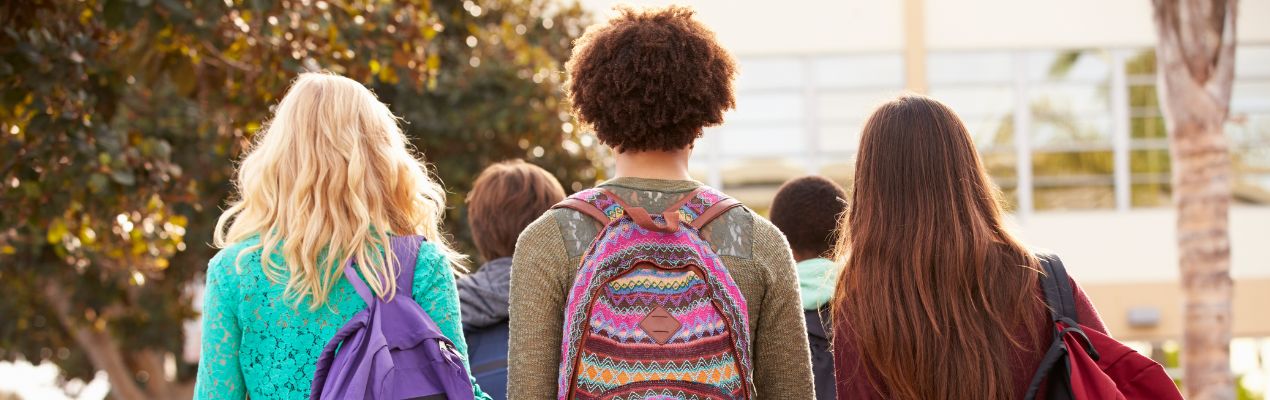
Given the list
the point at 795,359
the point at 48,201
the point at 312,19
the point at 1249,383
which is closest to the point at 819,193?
the point at 795,359

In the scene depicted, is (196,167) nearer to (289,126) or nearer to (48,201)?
(48,201)

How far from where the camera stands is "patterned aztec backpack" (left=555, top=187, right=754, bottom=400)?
2.70m

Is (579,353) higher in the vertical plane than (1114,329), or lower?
Result: higher

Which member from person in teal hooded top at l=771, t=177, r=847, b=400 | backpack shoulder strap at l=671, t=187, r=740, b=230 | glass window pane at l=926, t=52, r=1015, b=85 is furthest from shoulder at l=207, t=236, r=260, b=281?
glass window pane at l=926, t=52, r=1015, b=85

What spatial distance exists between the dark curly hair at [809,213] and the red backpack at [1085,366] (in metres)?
1.45

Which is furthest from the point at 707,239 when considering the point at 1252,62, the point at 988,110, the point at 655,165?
the point at 1252,62

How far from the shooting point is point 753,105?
1619 centimetres

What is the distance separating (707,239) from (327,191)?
974 millimetres

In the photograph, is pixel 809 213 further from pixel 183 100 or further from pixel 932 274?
pixel 183 100

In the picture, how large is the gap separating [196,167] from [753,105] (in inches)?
284

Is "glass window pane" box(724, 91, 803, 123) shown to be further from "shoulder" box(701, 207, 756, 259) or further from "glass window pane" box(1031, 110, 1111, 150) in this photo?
"shoulder" box(701, 207, 756, 259)

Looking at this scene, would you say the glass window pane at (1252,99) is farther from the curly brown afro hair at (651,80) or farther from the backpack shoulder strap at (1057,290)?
the curly brown afro hair at (651,80)

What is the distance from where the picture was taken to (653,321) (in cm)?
271

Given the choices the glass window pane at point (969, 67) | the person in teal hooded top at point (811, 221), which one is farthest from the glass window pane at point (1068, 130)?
the person in teal hooded top at point (811, 221)
